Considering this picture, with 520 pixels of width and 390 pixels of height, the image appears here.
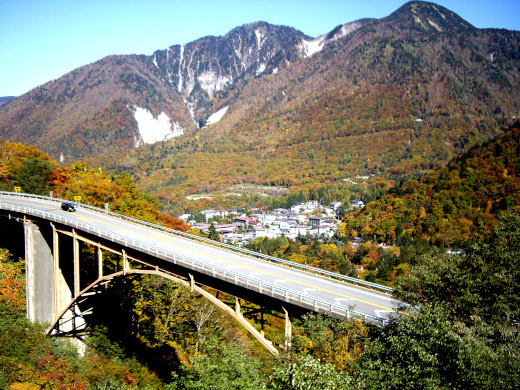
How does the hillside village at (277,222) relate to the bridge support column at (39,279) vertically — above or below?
below

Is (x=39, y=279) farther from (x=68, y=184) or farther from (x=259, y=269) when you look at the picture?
(x=68, y=184)

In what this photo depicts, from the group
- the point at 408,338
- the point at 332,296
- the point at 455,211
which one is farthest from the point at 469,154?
the point at 408,338

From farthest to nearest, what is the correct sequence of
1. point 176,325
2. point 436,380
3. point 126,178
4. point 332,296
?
point 126,178
point 176,325
point 332,296
point 436,380

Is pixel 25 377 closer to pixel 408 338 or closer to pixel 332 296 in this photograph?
pixel 332 296

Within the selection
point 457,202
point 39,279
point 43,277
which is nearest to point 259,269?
point 43,277

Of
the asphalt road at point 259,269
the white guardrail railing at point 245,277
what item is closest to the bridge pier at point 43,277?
the white guardrail railing at point 245,277

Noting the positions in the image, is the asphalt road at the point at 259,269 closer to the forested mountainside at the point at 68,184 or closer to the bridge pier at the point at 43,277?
the bridge pier at the point at 43,277
